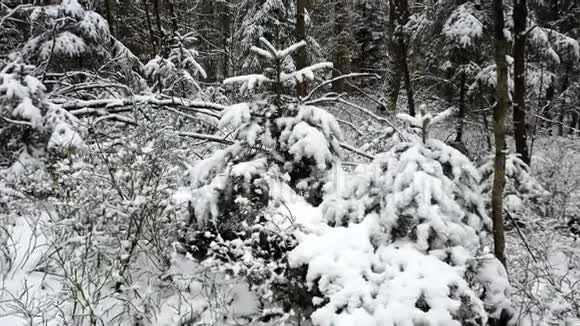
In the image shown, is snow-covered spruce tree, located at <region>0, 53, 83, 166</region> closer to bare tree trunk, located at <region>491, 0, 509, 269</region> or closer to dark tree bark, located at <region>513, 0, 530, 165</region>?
bare tree trunk, located at <region>491, 0, 509, 269</region>

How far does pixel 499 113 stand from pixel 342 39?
16827mm

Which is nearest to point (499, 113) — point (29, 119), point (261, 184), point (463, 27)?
point (261, 184)

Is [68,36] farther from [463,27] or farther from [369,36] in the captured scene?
[369,36]

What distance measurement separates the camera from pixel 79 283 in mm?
2662

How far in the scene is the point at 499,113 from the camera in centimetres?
316

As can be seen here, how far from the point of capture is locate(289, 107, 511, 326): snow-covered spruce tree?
240 centimetres

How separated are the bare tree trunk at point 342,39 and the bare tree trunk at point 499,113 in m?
15.0

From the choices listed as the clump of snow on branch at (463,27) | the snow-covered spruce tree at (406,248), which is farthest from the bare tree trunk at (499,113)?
the clump of snow on branch at (463,27)

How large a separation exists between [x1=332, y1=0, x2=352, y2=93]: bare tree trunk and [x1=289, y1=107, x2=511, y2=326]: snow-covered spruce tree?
1526 centimetres

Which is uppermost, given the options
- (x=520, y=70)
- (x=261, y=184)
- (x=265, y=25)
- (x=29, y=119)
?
(x=265, y=25)

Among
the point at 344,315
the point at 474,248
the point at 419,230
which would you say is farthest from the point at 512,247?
the point at 344,315

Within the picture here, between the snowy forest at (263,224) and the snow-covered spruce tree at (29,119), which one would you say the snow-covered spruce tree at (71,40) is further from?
the snow-covered spruce tree at (29,119)

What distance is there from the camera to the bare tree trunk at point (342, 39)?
18.5 metres

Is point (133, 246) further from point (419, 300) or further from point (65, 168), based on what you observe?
point (419, 300)
